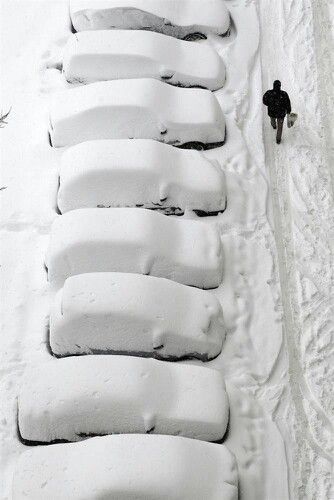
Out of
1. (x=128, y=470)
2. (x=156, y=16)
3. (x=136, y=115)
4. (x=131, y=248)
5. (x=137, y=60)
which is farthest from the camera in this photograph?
(x=156, y=16)

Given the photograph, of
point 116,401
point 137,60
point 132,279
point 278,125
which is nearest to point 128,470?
point 116,401

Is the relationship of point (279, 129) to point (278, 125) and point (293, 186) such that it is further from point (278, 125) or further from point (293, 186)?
point (293, 186)

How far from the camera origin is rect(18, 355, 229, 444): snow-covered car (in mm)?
5211

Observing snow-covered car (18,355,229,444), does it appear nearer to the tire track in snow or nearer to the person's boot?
the tire track in snow

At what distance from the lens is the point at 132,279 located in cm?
578

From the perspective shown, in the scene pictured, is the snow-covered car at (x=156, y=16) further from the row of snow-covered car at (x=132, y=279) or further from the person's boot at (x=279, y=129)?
the person's boot at (x=279, y=129)

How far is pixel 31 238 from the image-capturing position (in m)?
6.61

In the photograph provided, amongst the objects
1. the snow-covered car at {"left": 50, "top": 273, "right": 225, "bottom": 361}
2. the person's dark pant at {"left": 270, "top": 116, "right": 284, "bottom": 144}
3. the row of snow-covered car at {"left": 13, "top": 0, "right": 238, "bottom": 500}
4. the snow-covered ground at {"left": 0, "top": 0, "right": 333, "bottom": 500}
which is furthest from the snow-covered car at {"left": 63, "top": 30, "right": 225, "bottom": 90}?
the snow-covered car at {"left": 50, "top": 273, "right": 225, "bottom": 361}

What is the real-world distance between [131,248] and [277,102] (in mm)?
2137

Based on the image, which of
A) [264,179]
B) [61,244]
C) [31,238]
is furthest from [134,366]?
[264,179]

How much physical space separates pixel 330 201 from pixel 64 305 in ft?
8.60

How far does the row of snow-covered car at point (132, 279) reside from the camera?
Answer: 4957mm

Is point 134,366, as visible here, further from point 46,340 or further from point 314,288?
point 314,288

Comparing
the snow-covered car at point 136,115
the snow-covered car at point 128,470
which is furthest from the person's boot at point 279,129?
the snow-covered car at point 128,470
